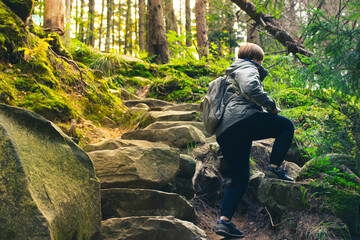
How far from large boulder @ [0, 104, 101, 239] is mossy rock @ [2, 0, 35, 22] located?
4023 mm

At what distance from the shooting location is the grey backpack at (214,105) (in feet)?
10.5

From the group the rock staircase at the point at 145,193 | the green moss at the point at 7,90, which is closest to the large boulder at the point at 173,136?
the rock staircase at the point at 145,193

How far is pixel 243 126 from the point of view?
10.1 ft

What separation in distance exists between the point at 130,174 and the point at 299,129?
11.2ft

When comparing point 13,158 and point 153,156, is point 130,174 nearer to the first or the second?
point 153,156

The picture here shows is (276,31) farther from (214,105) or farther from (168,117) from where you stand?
(214,105)

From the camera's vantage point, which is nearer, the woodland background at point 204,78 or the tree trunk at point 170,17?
the woodland background at point 204,78

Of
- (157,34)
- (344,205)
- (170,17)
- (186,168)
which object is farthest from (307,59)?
(170,17)

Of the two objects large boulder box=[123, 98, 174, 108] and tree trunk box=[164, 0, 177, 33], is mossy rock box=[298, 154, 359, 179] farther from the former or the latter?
tree trunk box=[164, 0, 177, 33]

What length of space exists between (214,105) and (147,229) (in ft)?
4.82

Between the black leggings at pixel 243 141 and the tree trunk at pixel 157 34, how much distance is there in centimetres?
965

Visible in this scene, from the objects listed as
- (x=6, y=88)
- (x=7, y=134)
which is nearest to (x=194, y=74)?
(x=6, y=88)

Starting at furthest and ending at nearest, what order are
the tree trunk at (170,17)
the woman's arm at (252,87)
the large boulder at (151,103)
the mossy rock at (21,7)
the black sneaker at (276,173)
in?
the tree trunk at (170,17) → the large boulder at (151,103) → the mossy rock at (21,7) → the black sneaker at (276,173) → the woman's arm at (252,87)

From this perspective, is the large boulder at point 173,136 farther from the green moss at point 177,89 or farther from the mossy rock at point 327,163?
the green moss at point 177,89
